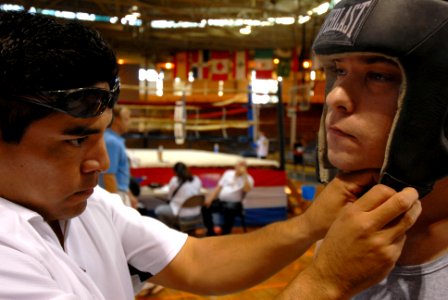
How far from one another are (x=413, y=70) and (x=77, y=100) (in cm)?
65

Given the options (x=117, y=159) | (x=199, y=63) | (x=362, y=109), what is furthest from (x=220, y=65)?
(x=362, y=109)

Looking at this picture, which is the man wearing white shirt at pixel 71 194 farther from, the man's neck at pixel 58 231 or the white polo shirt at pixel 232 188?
the white polo shirt at pixel 232 188

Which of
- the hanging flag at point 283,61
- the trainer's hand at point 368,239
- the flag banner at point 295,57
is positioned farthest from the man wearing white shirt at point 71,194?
the flag banner at point 295,57

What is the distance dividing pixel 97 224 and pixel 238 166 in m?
4.15

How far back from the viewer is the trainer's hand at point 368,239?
0.64m

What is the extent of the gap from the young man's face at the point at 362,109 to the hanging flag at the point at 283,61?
46.3 ft

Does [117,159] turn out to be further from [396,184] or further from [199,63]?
[199,63]

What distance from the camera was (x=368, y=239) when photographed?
65cm

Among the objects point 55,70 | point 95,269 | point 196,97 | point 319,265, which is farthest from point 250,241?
point 196,97

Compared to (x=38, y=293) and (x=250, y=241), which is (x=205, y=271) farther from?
(x=38, y=293)

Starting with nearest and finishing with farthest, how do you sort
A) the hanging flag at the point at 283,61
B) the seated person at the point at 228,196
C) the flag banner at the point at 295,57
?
the seated person at the point at 228,196
the hanging flag at the point at 283,61
the flag banner at the point at 295,57

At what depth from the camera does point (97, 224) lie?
4.12ft

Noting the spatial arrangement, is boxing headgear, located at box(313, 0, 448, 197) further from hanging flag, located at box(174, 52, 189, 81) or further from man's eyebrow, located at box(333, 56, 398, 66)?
hanging flag, located at box(174, 52, 189, 81)

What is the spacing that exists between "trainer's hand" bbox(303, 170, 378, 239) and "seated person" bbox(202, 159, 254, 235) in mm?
4289
